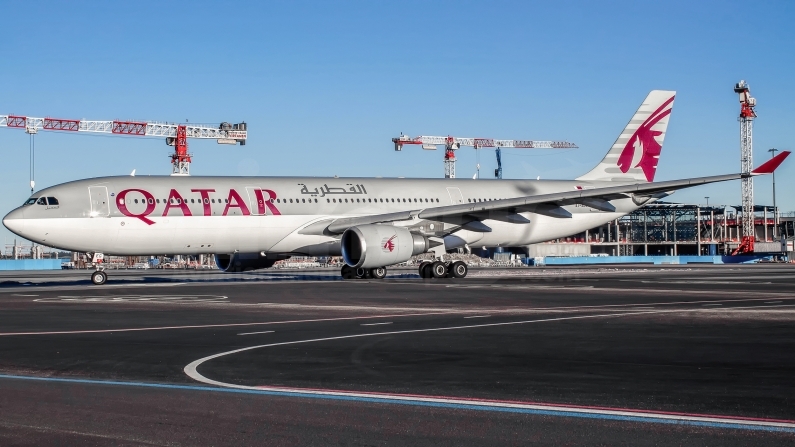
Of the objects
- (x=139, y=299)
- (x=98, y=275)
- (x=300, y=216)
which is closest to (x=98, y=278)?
(x=98, y=275)

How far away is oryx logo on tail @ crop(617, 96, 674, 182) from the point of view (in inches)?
1722

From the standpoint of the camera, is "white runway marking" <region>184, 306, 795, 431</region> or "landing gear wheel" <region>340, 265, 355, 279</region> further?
"landing gear wheel" <region>340, 265, 355, 279</region>

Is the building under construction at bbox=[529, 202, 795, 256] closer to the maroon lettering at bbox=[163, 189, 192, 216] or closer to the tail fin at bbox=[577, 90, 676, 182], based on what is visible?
the tail fin at bbox=[577, 90, 676, 182]

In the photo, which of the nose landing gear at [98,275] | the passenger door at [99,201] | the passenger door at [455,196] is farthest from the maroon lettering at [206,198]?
the passenger door at [455,196]

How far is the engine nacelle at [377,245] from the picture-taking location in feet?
106

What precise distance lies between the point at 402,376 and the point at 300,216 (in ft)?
86.5

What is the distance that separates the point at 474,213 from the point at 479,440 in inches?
1123

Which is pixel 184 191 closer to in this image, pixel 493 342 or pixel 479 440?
pixel 493 342

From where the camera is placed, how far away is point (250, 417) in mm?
7211

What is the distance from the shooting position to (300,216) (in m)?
35.4

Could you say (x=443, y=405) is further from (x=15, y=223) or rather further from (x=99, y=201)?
(x=15, y=223)

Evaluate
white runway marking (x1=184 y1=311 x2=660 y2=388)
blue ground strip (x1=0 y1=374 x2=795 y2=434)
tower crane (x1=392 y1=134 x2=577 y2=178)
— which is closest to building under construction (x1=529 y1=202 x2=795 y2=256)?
tower crane (x1=392 y1=134 x2=577 y2=178)

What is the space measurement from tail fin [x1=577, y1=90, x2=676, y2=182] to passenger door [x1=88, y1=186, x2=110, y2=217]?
23.0 metres

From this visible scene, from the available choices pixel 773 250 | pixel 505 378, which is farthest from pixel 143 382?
pixel 773 250
